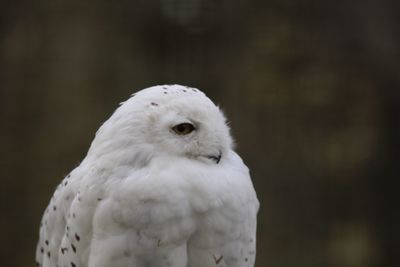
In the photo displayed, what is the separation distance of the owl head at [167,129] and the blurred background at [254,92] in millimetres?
1783

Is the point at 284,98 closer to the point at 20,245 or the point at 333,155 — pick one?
the point at 333,155

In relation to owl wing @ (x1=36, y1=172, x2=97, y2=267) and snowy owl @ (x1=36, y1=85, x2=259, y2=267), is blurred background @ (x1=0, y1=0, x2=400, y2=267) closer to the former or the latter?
owl wing @ (x1=36, y1=172, x2=97, y2=267)

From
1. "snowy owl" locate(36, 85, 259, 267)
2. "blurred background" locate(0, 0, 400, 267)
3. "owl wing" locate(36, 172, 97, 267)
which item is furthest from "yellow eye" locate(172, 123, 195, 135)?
"blurred background" locate(0, 0, 400, 267)

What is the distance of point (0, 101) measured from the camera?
3.89 m

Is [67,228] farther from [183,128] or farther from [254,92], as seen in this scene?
[254,92]

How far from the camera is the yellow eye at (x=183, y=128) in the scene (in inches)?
77.1

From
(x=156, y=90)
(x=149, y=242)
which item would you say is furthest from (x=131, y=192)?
(x=156, y=90)

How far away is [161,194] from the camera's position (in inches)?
75.7

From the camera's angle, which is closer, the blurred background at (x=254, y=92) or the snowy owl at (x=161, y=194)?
the snowy owl at (x=161, y=194)

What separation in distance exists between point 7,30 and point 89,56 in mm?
438

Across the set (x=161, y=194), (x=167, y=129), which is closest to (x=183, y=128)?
(x=167, y=129)

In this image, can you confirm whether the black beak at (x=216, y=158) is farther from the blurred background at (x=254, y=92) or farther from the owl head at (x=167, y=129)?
the blurred background at (x=254, y=92)

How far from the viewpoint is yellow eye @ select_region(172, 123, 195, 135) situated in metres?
1.96

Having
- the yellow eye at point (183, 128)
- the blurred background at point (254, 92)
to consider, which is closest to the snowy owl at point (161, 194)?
the yellow eye at point (183, 128)
